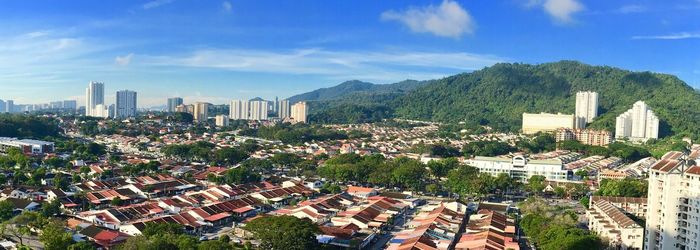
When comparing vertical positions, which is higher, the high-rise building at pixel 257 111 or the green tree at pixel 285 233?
the high-rise building at pixel 257 111

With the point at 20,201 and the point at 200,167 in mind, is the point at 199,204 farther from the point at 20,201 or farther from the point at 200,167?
Answer: the point at 200,167

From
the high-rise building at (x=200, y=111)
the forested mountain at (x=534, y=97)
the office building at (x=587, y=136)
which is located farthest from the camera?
the high-rise building at (x=200, y=111)

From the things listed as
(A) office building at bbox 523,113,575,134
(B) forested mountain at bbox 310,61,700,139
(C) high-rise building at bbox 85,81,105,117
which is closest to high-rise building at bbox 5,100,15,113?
(C) high-rise building at bbox 85,81,105,117

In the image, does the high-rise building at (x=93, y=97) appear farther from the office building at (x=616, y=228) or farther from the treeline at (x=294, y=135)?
the office building at (x=616, y=228)

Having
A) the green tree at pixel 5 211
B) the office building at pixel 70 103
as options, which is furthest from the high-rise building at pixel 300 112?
the office building at pixel 70 103

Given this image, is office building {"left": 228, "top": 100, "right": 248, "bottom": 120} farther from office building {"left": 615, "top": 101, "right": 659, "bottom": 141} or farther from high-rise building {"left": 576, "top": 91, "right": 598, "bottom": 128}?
office building {"left": 615, "top": 101, "right": 659, "bottom": 141}

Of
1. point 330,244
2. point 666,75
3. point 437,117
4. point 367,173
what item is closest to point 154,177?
point 367,173
